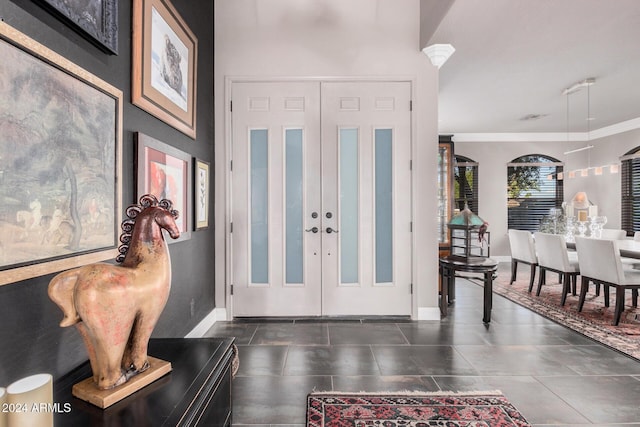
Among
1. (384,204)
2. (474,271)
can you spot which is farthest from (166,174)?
(474,271)

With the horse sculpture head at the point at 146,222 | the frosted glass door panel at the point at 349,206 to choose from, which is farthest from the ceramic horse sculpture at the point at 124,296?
the frosted glass door panel at the point at 349,206

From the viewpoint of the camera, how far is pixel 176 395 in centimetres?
96

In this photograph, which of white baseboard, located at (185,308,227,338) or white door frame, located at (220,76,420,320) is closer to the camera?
white baseboard, located at (185,308,227,338)

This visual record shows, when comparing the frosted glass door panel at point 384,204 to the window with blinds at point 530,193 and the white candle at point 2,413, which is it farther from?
the window with blinds at point 530,193

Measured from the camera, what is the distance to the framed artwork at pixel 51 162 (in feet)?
3.23

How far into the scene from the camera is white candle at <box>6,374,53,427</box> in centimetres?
65

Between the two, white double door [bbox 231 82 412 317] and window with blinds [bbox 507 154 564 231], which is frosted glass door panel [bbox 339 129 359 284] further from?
window with blinds [bbox 507 154 564 231]

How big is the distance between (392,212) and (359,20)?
1989mm

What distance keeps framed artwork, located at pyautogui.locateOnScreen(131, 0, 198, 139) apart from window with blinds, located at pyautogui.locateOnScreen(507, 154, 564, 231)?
7.51m

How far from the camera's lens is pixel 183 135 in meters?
2.49

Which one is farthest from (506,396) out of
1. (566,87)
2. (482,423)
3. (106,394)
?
(566,87)

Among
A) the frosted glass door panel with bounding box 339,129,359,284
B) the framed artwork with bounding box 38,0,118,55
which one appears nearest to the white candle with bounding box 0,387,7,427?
the framed artwork with bounding box 38,0,118,55

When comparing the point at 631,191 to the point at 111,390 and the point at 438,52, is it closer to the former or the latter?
the point at 438,52

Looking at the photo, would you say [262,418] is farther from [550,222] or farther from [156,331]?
[550,222]
